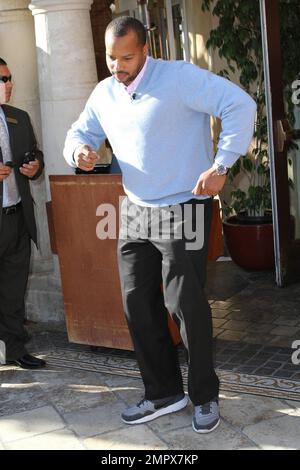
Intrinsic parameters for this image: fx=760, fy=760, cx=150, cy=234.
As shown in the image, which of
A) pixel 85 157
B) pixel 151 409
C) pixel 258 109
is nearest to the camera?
pixel 85 157

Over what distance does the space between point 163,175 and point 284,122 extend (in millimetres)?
2521

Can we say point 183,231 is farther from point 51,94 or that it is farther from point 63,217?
point 51,94

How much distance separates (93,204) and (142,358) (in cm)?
104

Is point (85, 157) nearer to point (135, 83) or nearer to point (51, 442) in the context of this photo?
point (135, 83)

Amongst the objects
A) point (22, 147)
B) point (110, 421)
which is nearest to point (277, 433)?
point (110, 421)

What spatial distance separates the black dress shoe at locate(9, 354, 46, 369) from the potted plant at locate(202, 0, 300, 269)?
2396 millimetres

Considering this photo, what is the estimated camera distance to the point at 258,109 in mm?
6453

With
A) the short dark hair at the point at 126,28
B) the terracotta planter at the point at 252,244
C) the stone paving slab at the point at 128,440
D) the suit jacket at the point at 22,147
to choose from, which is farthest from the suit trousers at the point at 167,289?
the terracotta planter at the point at 252,244

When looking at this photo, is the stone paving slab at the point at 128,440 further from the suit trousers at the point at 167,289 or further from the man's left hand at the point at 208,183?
the man's left hand at the point at 208,183

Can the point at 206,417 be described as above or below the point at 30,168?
below

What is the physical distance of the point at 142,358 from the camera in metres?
3.72

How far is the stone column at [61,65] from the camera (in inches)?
190

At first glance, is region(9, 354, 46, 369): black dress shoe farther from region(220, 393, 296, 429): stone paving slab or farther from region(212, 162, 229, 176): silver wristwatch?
region(212, 162, 229, 176): silver wristwatch

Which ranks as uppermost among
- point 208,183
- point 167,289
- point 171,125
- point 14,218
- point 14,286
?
point 171,125
